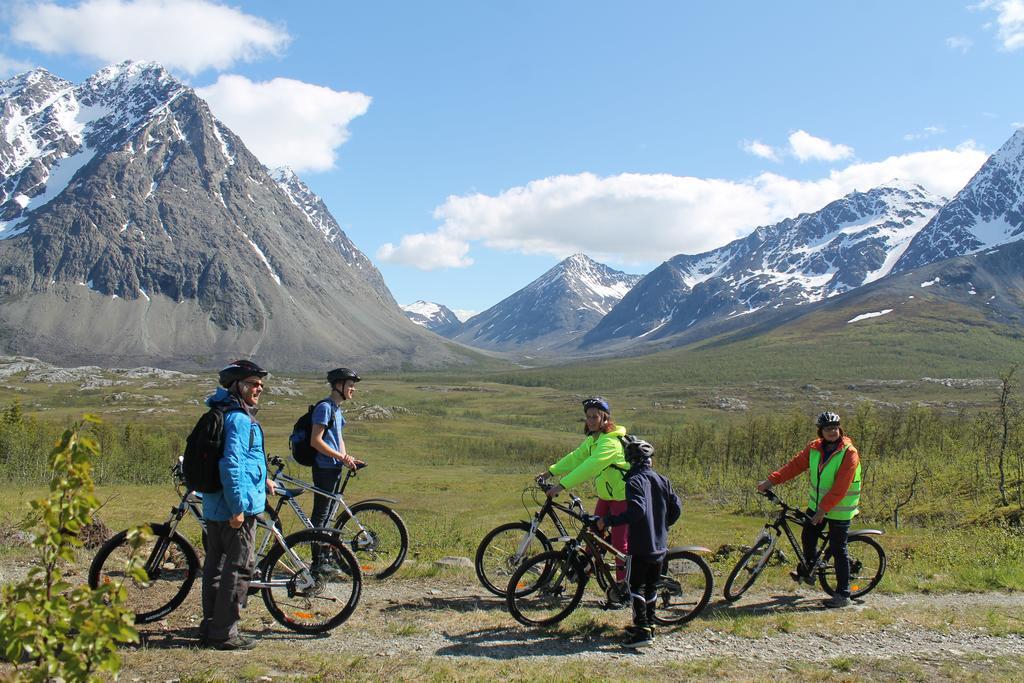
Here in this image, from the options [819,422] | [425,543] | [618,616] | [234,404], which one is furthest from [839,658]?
[425,543]

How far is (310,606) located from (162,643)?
1834 millimetres

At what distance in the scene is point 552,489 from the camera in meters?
10.2

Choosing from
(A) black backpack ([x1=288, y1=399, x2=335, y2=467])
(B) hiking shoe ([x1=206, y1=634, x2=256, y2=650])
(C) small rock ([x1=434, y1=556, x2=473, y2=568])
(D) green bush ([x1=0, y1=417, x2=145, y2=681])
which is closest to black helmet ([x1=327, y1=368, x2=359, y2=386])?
(A) black backpack ([x1=288, y1=399, x2=335, y2=467])

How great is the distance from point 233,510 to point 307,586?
192 centimetres

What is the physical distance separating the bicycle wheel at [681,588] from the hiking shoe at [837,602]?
8.17ft

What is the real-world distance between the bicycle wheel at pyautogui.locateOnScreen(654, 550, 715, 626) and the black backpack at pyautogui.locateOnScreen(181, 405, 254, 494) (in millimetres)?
6177

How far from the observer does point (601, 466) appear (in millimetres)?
10070

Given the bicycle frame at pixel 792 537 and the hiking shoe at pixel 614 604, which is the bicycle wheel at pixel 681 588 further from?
the bicycle frame at pixel 792 537

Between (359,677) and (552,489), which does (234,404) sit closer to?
(359,677)

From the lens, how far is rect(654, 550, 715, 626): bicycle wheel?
33.5ft

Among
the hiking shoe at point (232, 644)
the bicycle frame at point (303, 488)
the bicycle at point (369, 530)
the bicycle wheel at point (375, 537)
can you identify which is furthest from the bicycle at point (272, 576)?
the bicycle wheel at point (375, 537)

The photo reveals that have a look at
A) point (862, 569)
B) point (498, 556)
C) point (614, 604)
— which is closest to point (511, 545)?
point (498, 556)

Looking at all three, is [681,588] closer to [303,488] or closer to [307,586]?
[307,586]

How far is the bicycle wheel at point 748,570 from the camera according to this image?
37.9 feet
